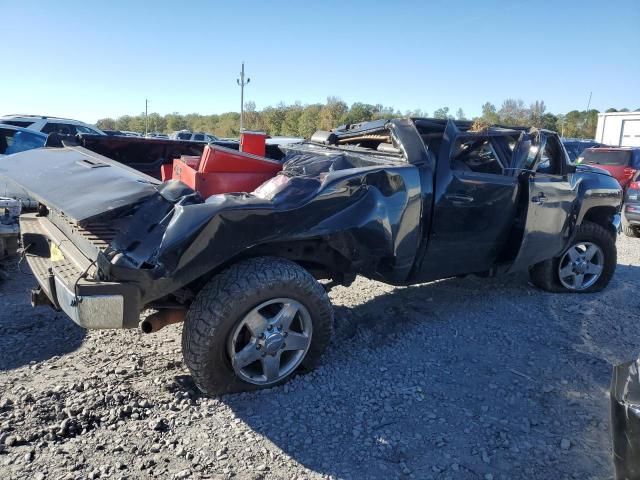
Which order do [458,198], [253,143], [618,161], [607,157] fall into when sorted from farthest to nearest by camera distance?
[607,157], [618,161], [253,143], [458,198]

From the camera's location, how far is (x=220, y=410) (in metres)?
2.96

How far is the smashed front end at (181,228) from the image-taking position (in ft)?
8.79

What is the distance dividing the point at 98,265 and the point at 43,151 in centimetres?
203

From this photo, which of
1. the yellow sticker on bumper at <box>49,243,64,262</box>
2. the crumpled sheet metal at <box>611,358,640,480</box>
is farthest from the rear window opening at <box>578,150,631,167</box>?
the yellow sticker on bumper at <box>49,243,64,262</box>

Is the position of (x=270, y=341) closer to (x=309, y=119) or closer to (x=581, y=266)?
(x=581, y=266)

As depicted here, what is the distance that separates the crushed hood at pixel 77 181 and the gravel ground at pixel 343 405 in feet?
3.80

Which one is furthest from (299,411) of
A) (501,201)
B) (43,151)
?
(43,151)

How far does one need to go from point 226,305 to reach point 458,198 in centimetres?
207

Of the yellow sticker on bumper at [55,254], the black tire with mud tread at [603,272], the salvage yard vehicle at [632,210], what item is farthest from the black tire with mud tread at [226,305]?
the salvage yard vehicle at [632,210]

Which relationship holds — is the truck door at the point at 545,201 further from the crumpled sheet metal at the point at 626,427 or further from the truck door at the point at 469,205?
the crumpled sheet metal at the point at 626,427

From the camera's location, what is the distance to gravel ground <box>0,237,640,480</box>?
2549mm

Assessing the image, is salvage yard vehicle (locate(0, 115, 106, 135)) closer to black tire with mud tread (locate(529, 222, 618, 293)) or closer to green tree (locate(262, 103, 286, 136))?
black tire with mud tread (locate(529, 222, 618, 293))

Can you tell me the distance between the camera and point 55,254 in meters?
3.35

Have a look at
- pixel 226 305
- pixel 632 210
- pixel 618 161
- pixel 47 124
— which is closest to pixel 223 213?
pixel 226 305
